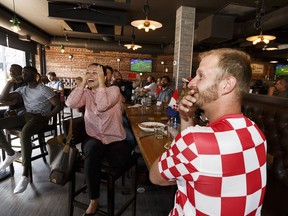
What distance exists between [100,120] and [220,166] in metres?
1.54

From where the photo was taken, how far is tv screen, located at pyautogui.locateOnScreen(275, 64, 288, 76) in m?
11.8

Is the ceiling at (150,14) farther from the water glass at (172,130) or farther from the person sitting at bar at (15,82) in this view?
the water glass at (172,130)

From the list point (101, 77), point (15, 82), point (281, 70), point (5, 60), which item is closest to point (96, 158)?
point (101, 77)

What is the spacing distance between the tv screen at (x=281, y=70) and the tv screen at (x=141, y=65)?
7.66 m

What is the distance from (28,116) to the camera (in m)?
2.67

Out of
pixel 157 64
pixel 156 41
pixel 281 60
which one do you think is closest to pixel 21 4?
pixel 156 41

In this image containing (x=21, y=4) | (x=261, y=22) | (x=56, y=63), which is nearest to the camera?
(x=261, y=22)

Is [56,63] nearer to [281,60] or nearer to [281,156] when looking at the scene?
[281,156]

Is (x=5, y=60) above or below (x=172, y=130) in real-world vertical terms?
above

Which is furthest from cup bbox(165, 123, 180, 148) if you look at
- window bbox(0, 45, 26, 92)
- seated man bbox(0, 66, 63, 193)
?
window bbox(0, 45, 26, 92)

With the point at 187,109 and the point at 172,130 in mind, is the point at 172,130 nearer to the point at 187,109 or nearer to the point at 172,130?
the point at 172,130

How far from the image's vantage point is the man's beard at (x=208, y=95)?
0.73 metres

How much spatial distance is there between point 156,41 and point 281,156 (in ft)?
26.5

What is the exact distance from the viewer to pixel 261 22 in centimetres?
452
